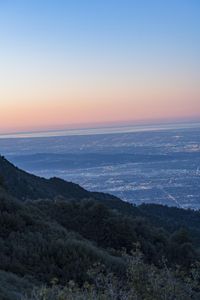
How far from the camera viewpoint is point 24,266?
426 inches

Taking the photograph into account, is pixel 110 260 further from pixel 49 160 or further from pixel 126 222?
pixel 49 160

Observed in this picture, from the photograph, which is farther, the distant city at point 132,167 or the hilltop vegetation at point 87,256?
the distant city at point 132,167

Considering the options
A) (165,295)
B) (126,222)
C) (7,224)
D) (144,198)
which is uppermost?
(165,295)

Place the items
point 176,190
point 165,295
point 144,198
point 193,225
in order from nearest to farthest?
point 165,295, point 193,225, point 144,198, point 176,190

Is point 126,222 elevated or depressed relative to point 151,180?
elevated

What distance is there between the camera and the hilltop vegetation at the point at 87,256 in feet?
16.5

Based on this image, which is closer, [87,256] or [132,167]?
[87,256]

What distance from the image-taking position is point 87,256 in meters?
12.1

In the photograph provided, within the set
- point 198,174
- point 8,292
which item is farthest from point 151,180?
point 8,292

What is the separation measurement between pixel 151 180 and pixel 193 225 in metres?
27.3

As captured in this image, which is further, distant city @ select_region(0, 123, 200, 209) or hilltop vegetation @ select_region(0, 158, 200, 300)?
distant city @ select_region(0, 123, 200, 209)

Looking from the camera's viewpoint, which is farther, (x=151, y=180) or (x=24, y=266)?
(x=151, y=180)

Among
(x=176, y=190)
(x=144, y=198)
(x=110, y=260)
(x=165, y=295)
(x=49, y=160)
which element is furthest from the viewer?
(x=49, y=160)

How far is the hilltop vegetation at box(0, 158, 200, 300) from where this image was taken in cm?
502
